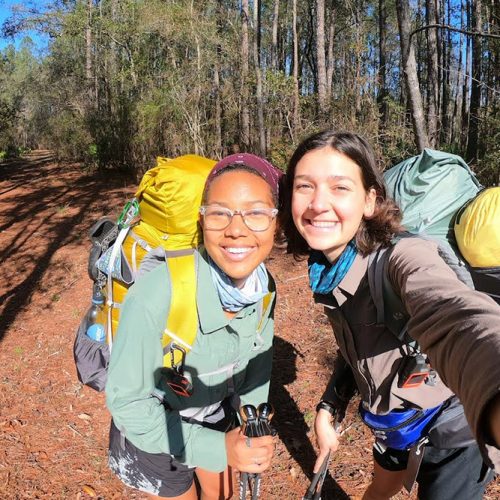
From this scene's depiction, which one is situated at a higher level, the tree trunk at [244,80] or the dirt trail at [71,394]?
the tree trunk at [244,80]

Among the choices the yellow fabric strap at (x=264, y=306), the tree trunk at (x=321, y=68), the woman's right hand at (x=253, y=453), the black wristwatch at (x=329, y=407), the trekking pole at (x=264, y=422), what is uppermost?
the tree trunk at (x=321, y=68)

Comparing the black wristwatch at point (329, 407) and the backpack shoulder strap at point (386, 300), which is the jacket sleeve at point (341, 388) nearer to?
the black wristwatch at point (329, 407)

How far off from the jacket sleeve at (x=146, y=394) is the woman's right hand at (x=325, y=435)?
522mm

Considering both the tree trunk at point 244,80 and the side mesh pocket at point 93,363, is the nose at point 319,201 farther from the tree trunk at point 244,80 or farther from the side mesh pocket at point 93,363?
the tree trunk at point 244,80

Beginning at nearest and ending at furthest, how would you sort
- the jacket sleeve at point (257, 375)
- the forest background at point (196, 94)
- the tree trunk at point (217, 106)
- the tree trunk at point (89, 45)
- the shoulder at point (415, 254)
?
the shoulder at point (415, 254), the jacket sleeve at point (257, 375), the forest background at point (196, 94), the tree trunk at point (217, 106), the tree trunk at point (89, 45)

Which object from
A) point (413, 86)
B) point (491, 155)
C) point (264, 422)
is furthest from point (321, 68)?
point (264, 422)

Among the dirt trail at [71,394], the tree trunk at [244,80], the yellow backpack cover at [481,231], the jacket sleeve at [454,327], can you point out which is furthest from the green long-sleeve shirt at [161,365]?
the tree trunk at [244,80]

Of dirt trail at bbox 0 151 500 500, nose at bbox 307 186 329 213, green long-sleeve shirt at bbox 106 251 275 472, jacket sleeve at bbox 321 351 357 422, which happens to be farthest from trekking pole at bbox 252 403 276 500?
dirt trail at bbox 0 151 500 500

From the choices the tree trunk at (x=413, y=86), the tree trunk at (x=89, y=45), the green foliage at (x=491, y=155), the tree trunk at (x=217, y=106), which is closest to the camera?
the tree trunk at (x=413, y=86)

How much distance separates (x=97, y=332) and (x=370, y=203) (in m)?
1.21

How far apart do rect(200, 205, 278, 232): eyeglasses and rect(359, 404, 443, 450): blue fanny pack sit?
2.73 ft

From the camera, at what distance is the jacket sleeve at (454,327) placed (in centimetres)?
60

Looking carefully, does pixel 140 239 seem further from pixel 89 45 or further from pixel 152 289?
pixel 89 45

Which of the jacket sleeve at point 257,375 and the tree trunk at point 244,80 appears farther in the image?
the tree trunk at point 244,80
